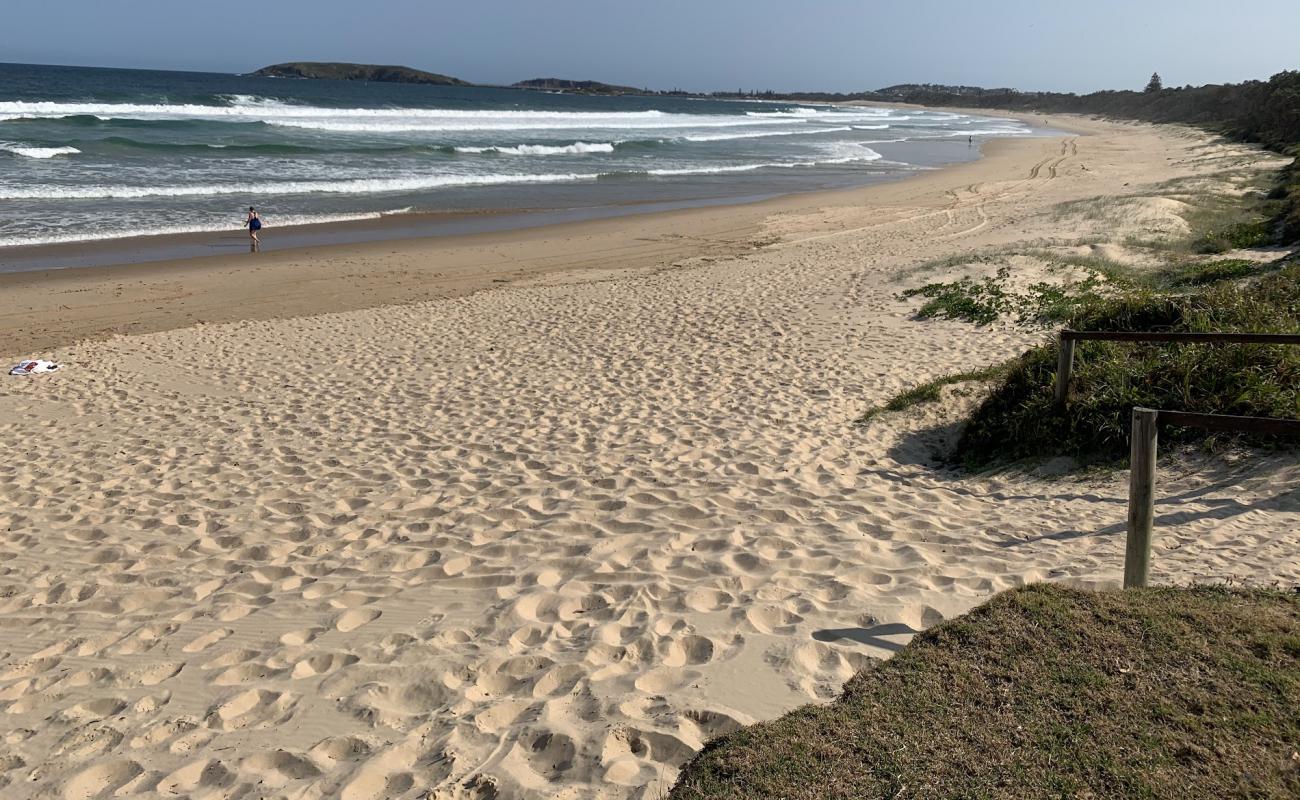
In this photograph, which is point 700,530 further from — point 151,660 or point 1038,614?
point 151,660

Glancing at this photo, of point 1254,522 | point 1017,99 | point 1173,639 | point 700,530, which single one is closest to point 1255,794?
point 1173,639

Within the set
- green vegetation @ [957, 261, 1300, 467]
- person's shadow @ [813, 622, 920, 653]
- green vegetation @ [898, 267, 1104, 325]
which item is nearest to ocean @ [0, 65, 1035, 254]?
green vegetation @ [898, 267, 1104, 325]

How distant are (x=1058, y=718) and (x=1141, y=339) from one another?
3525mm

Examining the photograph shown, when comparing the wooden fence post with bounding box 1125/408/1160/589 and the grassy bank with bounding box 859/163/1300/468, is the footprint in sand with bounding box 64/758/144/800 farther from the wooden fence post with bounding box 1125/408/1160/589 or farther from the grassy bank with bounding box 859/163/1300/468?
the grassy bank with bounding box 859/163/1300/468

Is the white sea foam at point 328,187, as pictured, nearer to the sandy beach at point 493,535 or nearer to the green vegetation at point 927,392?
the sandy beach at point 493,535

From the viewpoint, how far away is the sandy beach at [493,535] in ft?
12.8

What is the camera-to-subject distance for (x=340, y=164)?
35.0 meters

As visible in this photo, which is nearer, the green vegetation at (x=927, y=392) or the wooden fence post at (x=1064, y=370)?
the wooden fence post at (x=1064, y=370)

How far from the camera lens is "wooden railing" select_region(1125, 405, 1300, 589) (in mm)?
4277

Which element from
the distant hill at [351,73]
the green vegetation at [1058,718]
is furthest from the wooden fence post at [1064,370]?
the distant hill at [351,73]

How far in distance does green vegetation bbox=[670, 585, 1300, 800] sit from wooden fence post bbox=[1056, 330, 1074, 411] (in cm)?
303

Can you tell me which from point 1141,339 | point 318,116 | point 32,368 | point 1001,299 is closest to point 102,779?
point 1141,339

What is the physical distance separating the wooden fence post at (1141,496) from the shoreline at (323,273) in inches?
491

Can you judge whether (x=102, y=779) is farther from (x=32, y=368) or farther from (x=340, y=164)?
(x=340, y=164)
